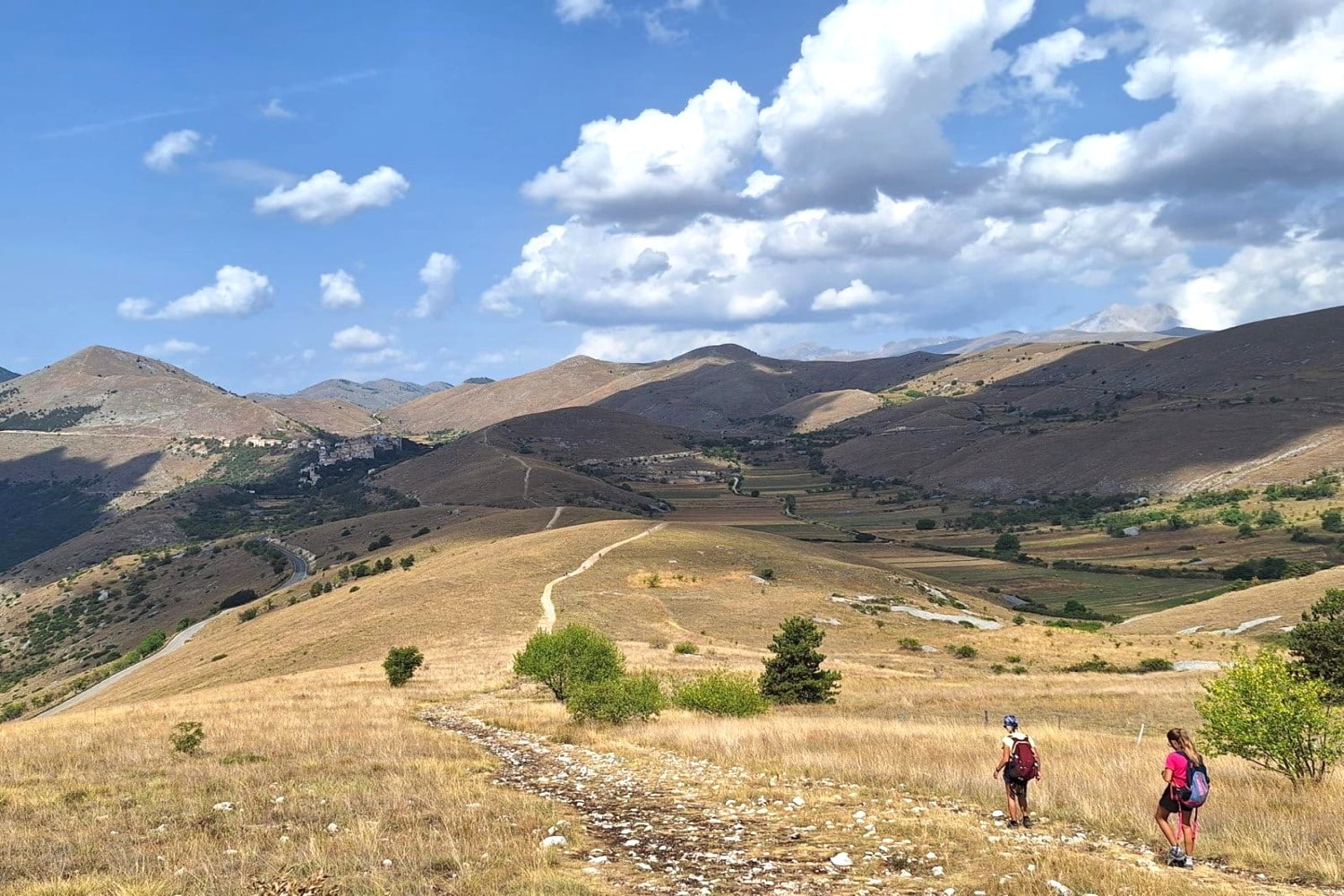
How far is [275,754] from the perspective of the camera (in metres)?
20.8

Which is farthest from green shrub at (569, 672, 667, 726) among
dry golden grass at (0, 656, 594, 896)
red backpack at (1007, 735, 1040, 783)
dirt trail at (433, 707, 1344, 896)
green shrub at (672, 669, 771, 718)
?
red backpack at (1007, 735, 1040, 783)

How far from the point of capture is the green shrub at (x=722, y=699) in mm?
30016

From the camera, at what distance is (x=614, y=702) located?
27.5 meters

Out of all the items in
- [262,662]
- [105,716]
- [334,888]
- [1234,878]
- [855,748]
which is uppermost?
[334,888]

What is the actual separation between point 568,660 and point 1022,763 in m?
24.7

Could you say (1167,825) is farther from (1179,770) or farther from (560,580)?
(560,580)

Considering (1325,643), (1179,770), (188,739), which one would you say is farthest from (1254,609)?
(188,739)

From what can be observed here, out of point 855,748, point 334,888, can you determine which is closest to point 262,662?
point 855,748

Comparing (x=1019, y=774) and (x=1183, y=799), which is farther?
(x=1019, y=774)

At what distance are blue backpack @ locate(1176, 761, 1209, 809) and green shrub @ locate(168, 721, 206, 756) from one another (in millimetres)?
22386

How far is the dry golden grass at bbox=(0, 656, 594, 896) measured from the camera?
400 inches

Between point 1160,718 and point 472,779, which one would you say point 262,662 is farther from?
point 1160,718

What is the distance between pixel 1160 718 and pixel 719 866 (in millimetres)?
29417

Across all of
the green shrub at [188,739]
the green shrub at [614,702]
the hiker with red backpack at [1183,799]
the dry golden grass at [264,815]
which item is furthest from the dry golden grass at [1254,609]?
the green shrub at [188,739]
